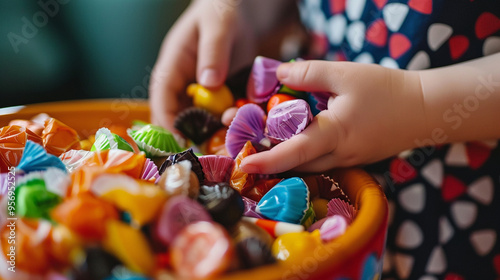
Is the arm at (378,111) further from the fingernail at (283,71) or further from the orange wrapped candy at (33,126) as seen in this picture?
the orange wrapped candy at (33,126)

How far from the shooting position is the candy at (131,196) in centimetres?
28

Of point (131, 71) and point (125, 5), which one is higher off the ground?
point (125, 5)

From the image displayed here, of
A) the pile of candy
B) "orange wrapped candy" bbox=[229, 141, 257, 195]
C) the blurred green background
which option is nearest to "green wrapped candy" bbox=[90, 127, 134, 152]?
Result: the pile of candy

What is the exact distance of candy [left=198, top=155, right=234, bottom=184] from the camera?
1.39 ft

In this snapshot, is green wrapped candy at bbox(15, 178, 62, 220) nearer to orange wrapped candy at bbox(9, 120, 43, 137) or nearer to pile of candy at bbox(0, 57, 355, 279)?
pile of candy at bbox(0, 57, 355, 279)

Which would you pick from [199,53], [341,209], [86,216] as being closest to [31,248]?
[86,216]

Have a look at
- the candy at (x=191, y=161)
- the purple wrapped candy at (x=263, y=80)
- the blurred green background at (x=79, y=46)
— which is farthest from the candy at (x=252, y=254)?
the blurred green background at (x=79, y=46)

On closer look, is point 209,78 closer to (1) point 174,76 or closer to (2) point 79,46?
(1) point 174,76

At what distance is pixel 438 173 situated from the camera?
20.8 inches

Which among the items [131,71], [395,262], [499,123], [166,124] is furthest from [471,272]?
[131,71]

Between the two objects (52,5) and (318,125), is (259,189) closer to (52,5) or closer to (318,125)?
(318,125)

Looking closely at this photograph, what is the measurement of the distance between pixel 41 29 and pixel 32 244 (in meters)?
0.83

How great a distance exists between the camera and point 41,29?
975 millimetres

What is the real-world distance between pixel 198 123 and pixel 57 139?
0.49 ft
